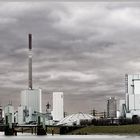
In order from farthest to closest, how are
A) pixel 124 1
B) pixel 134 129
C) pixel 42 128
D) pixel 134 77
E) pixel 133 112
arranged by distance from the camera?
pixel 134 77 < pixel 133 112 < pixel 42 128 < pixel 134 129 < pixel 124 1

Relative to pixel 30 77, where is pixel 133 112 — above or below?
below

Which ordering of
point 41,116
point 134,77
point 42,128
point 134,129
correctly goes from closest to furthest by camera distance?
point 134,129 → point 42,128 → point 41,116 → point 134,77

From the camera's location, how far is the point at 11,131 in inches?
2147

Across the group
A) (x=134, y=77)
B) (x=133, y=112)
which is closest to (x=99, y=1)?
(x=133, y=112)

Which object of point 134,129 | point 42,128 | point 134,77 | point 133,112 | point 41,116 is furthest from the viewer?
point 134,77

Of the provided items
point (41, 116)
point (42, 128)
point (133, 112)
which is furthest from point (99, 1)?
point (133, 112)

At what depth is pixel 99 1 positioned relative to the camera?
859cm

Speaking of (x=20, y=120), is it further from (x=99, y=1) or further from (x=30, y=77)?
(x=99, y=1)

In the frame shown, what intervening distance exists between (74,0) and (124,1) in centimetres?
A: 99

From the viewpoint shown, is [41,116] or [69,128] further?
[41,116]

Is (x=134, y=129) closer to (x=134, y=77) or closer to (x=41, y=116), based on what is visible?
(x=41, y=116)

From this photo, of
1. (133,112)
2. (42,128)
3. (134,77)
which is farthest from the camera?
(134,77)

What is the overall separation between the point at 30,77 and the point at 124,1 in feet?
236

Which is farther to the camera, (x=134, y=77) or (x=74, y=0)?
(x=134, y=77)
